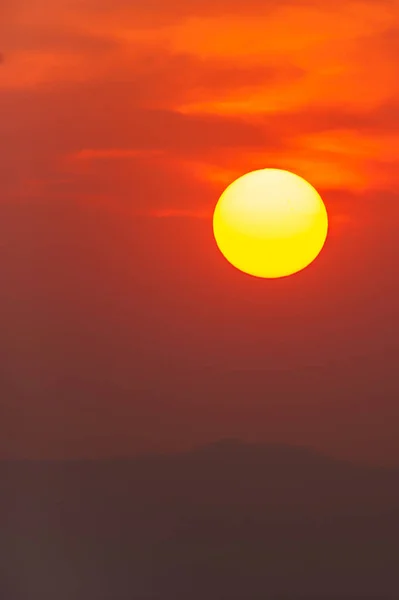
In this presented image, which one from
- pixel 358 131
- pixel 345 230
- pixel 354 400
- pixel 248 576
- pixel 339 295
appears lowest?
pixel 248 576

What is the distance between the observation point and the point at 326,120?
1.38m

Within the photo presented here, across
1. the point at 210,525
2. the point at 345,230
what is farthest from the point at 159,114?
the point at 210,525

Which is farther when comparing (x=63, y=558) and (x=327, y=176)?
(x=63, y=558)

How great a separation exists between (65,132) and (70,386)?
1.84ft

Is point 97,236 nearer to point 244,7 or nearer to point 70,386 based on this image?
point 70,386

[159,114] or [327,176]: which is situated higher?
[159,114]

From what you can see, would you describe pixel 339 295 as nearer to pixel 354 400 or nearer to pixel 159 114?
pixel 354 400

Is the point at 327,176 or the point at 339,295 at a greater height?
the point at 327,176

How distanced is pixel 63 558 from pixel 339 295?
871 mm

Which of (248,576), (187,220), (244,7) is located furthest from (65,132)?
(248,576)

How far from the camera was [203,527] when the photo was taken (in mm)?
1481

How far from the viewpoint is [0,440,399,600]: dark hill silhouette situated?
146cm

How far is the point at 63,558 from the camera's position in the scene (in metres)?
1.50

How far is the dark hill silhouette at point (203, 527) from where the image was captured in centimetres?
146
